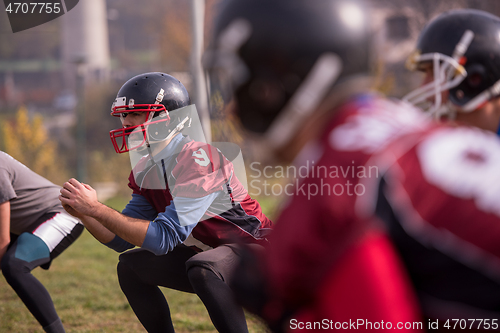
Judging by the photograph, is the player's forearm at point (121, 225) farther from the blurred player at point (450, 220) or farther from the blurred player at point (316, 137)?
the blurred player at point (450, 220)

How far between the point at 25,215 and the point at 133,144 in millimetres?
1187

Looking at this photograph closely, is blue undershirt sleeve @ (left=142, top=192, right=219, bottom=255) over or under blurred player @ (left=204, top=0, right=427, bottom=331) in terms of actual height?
under

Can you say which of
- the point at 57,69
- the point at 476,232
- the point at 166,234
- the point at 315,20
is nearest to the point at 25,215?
the point at 166,234

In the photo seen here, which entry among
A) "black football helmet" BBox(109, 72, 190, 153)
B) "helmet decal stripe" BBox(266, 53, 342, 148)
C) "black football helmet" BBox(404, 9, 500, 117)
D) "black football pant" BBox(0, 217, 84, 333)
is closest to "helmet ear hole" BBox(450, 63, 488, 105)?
"black football helmet" BBox(404, 9, 500, 117)

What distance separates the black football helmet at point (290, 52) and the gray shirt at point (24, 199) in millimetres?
2632

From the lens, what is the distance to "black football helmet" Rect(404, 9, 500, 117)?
2.64 m

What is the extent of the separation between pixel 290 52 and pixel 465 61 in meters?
1.92

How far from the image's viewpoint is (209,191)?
2627 millimetres

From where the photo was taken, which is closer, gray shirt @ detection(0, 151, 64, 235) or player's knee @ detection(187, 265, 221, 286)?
player's knee @ detection(187, 265, 221, 286)

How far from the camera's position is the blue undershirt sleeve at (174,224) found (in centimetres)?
252

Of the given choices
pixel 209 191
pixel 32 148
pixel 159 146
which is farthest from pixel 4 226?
pixel 32 148

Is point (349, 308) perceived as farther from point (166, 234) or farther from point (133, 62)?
point (133, 62)

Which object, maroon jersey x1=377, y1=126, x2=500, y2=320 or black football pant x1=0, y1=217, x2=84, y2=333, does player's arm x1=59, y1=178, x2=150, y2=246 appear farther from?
maroon jersey x1=377, y1=126, x2=500, y2=320

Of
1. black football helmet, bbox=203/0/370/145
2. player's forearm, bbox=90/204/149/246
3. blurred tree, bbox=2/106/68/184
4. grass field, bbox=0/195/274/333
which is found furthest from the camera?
blurred tree, bbox=2/106/68/184
